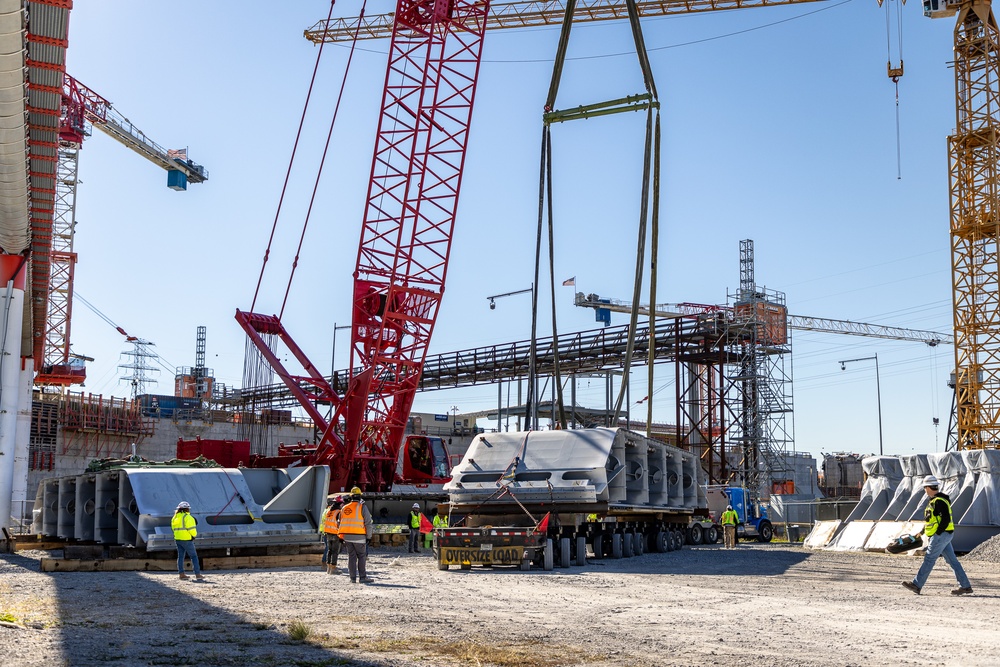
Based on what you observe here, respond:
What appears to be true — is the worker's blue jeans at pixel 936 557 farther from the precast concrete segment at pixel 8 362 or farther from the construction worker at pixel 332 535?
the precast concrete segment at pixel 8 362

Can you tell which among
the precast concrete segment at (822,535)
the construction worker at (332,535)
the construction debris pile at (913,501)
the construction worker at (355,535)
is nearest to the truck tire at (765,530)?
the precast concrete segment at (822,535)

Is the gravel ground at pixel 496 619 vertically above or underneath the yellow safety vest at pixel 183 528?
underneath

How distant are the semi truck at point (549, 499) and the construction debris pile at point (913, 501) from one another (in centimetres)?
615

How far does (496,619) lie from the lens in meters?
11.8

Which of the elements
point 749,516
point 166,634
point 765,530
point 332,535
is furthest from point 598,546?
point 749,516

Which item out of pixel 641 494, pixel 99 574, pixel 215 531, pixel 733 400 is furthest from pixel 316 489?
pixel 733 400

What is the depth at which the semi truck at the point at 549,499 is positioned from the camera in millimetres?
19969

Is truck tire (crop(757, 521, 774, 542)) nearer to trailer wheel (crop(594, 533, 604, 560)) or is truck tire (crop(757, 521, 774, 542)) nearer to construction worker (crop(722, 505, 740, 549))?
construction worker (crop(722, 505, 740, 549))

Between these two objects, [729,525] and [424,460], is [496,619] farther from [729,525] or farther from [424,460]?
[424,460]

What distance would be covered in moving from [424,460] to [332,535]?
20.3 meters

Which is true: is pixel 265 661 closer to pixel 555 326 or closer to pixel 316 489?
pixel 555 326

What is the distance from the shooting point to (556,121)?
18938mm

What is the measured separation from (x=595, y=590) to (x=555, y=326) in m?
6.32

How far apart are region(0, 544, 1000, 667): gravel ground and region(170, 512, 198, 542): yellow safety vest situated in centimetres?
75
